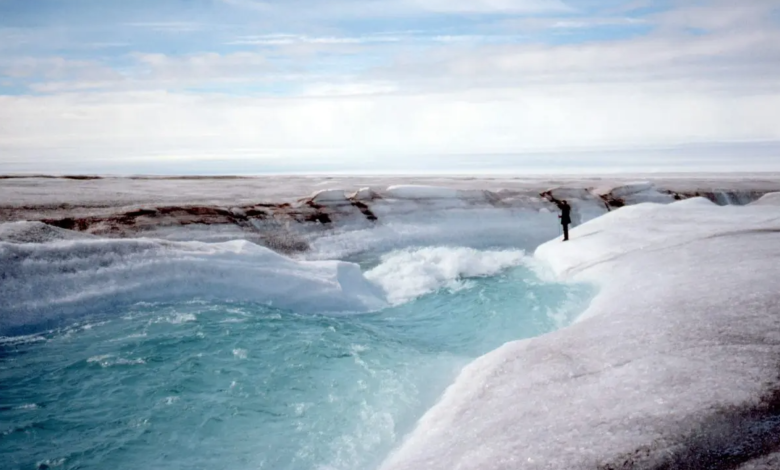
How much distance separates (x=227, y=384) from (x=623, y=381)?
169 inches

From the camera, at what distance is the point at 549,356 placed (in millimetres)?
5250

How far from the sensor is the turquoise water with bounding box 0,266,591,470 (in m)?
5.15

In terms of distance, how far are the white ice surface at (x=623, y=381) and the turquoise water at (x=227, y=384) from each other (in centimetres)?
90

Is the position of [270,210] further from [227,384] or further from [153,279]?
[227,384]

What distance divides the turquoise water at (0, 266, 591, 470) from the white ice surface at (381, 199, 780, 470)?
90 centimetres

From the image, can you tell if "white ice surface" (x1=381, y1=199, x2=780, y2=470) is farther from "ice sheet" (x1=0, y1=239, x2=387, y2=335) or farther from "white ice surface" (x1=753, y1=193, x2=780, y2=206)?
"white ice surface" (x1=753, y1=193, x2=780, y2=206)

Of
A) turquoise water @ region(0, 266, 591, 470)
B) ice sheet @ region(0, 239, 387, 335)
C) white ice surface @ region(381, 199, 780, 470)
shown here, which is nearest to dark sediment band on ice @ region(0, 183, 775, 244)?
ice sheet @ region(0, 239, 387, 335)

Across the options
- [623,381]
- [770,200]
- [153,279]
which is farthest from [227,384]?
[770,200]

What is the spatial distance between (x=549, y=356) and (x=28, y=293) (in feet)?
23.2

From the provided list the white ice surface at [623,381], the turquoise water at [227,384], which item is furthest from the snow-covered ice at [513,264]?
the turquoise water at [227,384]

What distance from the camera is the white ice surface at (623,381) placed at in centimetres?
363

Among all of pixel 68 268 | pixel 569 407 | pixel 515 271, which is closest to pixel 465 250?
pixel 515 271

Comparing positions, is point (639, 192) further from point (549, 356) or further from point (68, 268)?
point (68, 268)

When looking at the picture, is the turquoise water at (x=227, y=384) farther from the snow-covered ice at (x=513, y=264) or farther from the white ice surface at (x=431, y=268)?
the white ice surface at (x=431, y=268)
